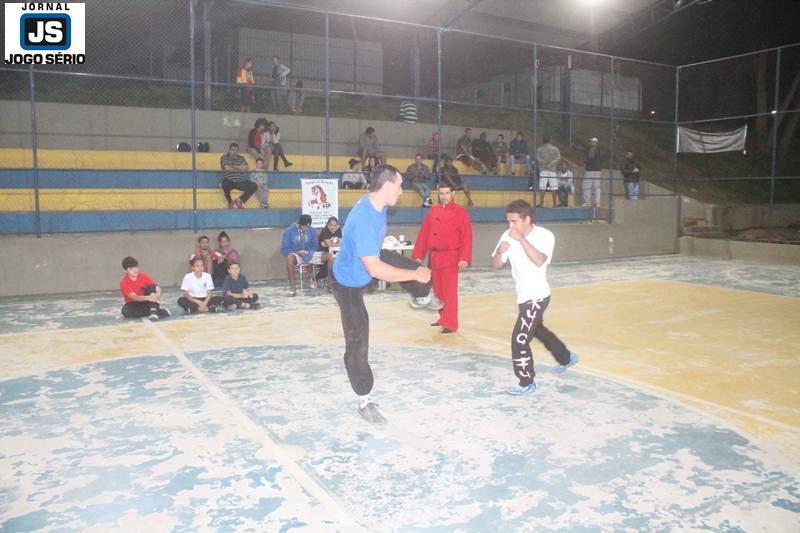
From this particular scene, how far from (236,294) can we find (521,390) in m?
6.06

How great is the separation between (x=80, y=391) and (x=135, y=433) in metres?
1.45

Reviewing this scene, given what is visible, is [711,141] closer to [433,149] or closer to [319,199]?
[433,149]

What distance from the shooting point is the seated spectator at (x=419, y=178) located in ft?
55.0

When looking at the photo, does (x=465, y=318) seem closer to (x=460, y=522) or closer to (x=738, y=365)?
(x=738, y=365)

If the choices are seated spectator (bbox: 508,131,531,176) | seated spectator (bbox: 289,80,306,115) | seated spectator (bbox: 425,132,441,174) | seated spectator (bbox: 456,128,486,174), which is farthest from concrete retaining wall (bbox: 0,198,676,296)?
seated spectator (bbox: 289,80,306,115)

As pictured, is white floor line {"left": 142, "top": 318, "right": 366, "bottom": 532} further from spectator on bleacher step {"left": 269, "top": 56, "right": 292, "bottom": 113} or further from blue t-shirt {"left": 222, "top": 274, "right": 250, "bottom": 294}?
spectator on bleacher step {"left": 269, "top": 56, "right": 292, "bottom": 113}

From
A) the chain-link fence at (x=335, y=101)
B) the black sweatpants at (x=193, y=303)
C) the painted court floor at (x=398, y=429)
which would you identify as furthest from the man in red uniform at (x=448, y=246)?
the chain-link fence at (x=335, y=101)

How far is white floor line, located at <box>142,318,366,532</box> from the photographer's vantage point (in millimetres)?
3719

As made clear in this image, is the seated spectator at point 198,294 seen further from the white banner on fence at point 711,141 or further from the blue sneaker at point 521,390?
the white banner on fence at point 711,141

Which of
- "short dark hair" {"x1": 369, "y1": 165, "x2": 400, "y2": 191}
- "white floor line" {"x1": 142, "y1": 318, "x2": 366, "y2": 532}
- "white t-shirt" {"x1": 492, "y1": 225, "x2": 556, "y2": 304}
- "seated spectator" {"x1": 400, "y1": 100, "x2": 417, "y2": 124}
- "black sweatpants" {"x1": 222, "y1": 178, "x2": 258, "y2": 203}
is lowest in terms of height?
"white floor line" {"x1": 142, "y1": 318, "x2": 366, "y2": 532}

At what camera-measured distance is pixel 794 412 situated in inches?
219

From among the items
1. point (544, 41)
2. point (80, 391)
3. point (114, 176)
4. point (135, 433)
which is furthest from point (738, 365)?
point (544, 41)

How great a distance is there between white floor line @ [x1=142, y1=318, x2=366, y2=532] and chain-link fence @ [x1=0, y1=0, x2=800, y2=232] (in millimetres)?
7553

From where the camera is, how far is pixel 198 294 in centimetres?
1056
